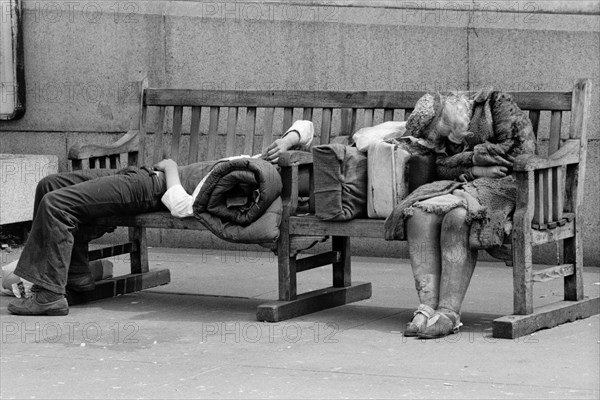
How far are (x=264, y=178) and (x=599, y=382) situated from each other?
2.11 metres

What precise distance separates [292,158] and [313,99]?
0.77m

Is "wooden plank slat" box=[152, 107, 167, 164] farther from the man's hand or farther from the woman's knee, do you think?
the woman's knee

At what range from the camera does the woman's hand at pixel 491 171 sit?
6.25 m

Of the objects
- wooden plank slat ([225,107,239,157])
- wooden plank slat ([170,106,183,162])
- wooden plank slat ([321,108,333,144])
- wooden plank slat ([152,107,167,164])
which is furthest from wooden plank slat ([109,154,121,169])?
wooden plank slat ([321,108,333,144])

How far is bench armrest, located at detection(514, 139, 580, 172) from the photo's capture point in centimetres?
600

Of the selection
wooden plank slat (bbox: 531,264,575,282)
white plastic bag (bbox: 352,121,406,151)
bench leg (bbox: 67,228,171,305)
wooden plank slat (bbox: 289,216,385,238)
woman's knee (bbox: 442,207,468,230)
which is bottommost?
bench leg (bbox: 67,228,171,305)

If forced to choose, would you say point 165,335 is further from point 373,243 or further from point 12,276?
point 373,243

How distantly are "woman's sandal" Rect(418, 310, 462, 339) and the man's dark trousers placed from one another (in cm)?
178

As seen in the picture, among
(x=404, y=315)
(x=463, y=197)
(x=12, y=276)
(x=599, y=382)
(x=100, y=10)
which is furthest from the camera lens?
(x=100, y=10)

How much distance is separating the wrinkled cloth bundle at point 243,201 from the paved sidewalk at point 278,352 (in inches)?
18.3

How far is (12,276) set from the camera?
737 centimetres

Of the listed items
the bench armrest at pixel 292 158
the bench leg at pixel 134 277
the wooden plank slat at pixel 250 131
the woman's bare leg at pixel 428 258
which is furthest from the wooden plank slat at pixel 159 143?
the woman's bare leg at pixel 428 258

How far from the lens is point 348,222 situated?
6.46m

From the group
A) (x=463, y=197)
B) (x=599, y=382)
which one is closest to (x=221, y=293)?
(x=463, y=197)
